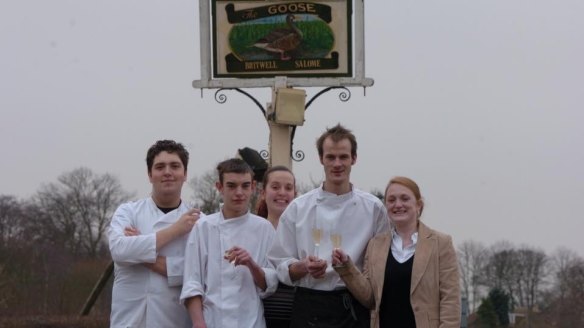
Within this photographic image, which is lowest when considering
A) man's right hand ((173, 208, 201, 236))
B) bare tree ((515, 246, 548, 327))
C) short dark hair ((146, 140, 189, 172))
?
bare tree ((515, 246, 548, 327))

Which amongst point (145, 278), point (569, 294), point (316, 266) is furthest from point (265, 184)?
point (569, 294)

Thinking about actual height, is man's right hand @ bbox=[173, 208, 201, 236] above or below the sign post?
below

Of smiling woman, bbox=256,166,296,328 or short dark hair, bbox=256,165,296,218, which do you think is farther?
short dark hair, bbox=256,165,296,218

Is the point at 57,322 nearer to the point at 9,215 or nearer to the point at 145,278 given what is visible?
the point at 145,278

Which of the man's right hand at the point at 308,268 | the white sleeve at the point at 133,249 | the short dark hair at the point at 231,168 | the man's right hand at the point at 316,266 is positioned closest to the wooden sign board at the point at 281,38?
the short dark hair at the point at 231,168

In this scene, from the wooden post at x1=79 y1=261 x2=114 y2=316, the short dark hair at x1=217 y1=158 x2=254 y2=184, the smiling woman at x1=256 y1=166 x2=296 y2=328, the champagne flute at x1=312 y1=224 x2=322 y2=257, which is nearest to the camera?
the champagne flute at x1=312 y1=224 x2=322 y2=257

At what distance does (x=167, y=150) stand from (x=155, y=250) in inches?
22.7

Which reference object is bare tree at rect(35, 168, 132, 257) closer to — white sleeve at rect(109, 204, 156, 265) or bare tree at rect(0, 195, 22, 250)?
bare tree at rect(0, 195, 22, 250)

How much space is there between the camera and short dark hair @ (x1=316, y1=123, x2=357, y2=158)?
445 cm

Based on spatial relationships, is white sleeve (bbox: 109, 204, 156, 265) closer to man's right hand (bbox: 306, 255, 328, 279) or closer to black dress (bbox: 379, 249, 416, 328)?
man's right hand (bbox: 306, 255, 328, 279)

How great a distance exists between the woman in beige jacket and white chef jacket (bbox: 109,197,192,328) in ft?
3.17

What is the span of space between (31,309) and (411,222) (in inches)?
789

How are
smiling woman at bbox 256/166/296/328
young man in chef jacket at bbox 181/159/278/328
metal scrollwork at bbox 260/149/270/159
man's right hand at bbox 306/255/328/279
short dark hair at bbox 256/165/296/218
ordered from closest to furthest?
man's right hand at bbox 306/255/328/279 < young man in chef jacket at bbox 181/159/278/328 < smiling woman at bbox 256/166/296/328 < short dark hair at bbox 256/165/296/218 < metal scrollwork at bbox 260/149/270/159

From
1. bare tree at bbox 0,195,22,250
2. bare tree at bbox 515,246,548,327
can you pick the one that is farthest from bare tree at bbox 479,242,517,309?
bare tree at bbox 0,195,22,250
